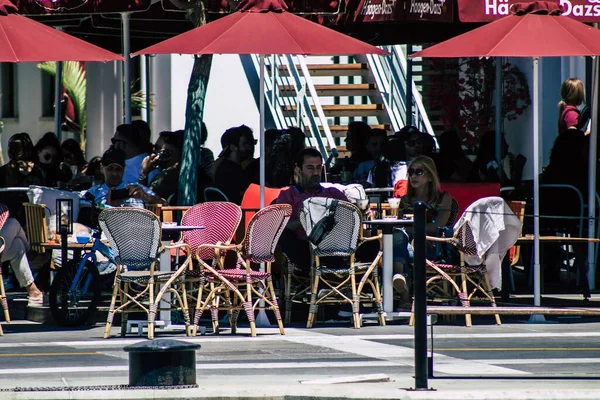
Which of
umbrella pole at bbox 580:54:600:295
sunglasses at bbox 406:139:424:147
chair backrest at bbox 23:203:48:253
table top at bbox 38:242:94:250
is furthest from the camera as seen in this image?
sunglasses at bbox 406:139:424:147

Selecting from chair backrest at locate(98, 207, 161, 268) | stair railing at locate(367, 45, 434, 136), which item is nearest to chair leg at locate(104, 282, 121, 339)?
chair backrest at locate(98, 207, 161, 268)

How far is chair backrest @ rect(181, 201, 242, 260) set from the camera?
12.5m

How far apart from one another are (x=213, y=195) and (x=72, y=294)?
2.61 m

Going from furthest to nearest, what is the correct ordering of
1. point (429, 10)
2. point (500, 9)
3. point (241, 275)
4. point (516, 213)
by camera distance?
point (429, 10), point (500, 9), point (516, 213), point (241, 275)

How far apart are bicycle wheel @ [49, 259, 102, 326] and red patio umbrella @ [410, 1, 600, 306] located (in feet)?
11.3

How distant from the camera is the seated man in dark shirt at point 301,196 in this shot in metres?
12.5

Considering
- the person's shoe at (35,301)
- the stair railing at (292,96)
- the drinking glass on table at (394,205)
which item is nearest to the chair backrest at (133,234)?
the person's shoe at (35,301)

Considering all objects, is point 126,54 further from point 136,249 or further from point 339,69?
point 339,69

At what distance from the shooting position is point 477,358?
10.2 m

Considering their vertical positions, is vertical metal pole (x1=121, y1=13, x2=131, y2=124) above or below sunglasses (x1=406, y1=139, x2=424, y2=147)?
above

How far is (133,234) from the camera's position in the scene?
37.9 feet

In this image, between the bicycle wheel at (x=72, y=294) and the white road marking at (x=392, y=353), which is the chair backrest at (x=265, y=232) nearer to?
the white road marking at (x=392, y=353)

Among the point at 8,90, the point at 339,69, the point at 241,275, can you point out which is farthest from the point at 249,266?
the point at 8,90

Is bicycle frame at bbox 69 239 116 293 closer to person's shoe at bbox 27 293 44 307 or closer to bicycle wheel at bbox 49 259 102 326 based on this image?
bicycle wheel at bbox 49 259 102 326
